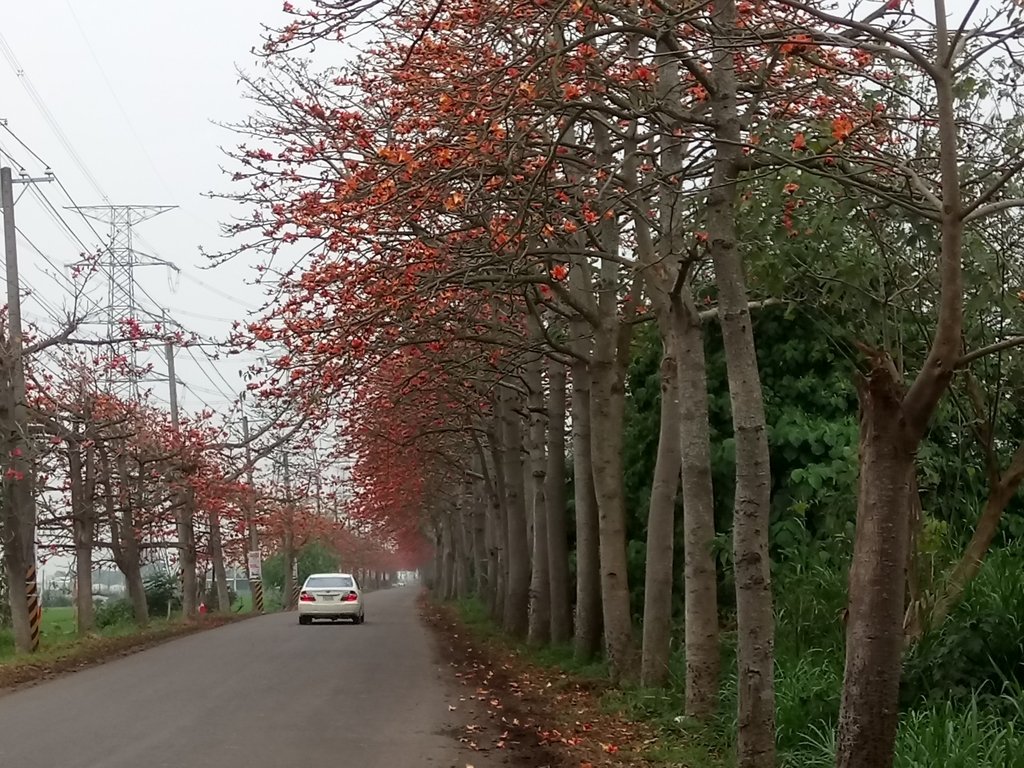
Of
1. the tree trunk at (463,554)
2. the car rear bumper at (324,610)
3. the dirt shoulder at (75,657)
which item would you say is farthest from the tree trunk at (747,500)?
the tree trunk at (463,554)

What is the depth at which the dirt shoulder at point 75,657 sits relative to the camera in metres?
17.3

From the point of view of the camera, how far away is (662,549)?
12719 mm

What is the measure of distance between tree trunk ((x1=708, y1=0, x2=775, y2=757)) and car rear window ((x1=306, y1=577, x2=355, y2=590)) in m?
27.8

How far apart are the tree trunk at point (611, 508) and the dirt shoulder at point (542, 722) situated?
528 millimetres

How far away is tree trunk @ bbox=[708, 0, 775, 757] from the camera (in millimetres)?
8398

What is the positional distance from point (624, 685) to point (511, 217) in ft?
18.0

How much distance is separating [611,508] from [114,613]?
92.8 feet

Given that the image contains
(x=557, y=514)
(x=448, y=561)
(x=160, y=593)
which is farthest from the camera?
(x=448, y=561)

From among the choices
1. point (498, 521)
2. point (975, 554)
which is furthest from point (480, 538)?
point (975, 554)

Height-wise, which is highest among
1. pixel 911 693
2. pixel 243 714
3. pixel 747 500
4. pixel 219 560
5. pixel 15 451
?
pixel 15 451

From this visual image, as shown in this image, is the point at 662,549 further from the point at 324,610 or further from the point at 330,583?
the point at 330,583

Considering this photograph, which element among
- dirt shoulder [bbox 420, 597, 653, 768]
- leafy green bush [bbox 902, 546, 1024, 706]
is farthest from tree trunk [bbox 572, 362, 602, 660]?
leafy green bush [bbox 902, 546, 1024, 706]

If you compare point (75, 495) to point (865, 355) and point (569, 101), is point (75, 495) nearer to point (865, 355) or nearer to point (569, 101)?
point (569, 101)

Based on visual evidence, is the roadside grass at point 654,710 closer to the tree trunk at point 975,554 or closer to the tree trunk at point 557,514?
the tree trunk at point 557,514
